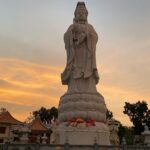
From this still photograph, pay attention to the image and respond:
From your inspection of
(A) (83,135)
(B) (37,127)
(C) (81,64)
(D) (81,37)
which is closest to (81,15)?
(D) (81,37)

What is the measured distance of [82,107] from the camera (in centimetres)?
1619

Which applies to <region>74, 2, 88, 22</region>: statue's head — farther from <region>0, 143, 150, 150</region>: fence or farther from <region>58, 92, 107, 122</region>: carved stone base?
<region>0, 143, 150, 150</region>: fence

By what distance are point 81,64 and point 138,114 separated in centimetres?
3248

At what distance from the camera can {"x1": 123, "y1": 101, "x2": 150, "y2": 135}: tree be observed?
46547mm

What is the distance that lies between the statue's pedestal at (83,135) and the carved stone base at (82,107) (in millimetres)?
689

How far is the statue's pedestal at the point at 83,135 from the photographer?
1509 centimetres

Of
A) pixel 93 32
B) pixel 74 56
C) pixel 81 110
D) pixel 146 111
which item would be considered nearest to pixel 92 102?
pixel 81 110

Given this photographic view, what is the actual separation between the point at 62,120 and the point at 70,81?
7.68 feet

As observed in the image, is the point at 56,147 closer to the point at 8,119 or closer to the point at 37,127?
the point at 37,127

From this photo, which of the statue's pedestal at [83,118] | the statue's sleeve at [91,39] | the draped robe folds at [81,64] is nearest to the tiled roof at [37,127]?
the draped robe folds at [81,64]

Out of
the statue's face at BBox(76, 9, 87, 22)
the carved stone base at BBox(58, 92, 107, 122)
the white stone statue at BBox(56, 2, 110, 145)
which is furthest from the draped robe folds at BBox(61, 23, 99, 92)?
the carved stone base at BBox(58, 92, 107, 122)

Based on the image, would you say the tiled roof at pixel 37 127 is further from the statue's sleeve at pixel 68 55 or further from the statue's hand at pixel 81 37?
the statue's hand at pixel 81 37

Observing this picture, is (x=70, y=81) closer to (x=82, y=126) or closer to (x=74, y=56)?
(x=74, y=56)

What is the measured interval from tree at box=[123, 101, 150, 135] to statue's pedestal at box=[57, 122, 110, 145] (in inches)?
1228
